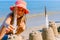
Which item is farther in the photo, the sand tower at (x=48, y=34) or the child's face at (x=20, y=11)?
the sand tower at (x=48, y=34)

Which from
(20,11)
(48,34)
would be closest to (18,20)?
(20,11)

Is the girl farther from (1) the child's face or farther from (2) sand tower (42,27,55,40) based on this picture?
(2) sand tower (42,27,55,40)

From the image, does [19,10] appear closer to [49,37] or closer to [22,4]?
[22,4]

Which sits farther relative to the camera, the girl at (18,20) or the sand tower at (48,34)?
the sand tower at (48,34)

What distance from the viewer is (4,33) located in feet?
11.7

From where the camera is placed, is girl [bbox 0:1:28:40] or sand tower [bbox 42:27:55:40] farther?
sand tower [bbox 42:27:55:40]

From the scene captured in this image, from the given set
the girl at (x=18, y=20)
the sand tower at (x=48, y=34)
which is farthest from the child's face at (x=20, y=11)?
the sand tower at (x=48, y=34)

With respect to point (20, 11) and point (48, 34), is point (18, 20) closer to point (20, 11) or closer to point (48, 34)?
point (20, 11)

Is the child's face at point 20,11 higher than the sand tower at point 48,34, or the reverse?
the child's face at point 20,11

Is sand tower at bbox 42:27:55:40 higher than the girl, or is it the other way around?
the girl

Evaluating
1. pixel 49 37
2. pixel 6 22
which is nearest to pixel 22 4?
pixel 6 22

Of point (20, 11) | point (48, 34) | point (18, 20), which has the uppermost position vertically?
point (20, 11)

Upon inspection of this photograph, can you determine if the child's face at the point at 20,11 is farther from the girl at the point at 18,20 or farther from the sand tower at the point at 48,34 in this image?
the sand tower at the point at 48,34

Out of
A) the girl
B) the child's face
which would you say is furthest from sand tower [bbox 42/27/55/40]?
the child's face
